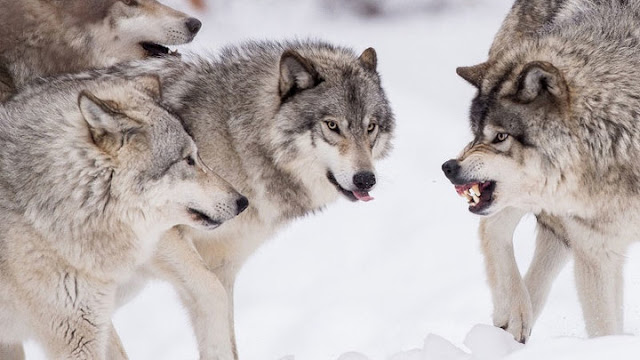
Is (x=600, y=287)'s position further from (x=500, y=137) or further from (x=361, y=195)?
(x=361, y=195)

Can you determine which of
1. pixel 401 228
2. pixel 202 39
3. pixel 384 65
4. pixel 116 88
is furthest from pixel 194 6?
pixel 116 88

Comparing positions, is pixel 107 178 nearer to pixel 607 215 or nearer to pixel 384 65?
pixel 607 215

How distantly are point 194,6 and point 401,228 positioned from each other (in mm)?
4193

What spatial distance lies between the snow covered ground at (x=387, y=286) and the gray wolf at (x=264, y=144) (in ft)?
A: 1.97

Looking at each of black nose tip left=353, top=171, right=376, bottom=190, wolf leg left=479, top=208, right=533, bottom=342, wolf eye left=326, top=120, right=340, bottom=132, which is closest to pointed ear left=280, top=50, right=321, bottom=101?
wolf eye left=326, top=120, right=340, bottom=132

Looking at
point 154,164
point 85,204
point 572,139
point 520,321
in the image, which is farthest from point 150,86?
point 520,321

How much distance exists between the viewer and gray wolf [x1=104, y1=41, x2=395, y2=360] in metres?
5.24

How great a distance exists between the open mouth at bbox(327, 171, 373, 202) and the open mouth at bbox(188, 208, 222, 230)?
2.84 ft

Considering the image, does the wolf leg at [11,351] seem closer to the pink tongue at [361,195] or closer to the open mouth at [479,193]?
the pink tongue at [361,195]

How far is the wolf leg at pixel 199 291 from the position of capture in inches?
202

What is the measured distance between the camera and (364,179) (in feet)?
17.0

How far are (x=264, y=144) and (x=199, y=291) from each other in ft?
2.54

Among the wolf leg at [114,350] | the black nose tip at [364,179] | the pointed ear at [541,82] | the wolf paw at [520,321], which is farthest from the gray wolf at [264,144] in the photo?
the wolf paw at [520,321]

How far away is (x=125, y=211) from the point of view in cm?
453
